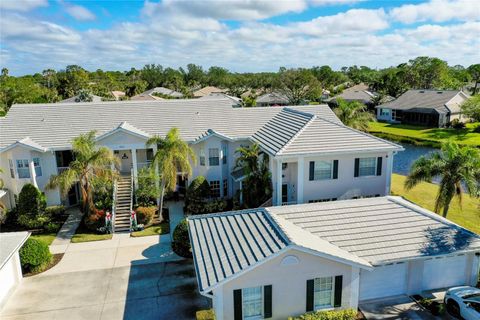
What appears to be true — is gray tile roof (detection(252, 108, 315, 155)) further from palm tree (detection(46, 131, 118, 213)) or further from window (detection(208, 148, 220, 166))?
palm tree (detection(46, 131, 118, 213))

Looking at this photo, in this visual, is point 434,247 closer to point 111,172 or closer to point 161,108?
point 111,172

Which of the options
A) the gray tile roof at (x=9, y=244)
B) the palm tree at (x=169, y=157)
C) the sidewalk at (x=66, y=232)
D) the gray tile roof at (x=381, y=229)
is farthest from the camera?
the palm tree at (x=169, y=157)

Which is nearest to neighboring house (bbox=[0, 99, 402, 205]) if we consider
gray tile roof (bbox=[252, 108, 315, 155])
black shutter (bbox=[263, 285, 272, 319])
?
gray tile roof (bbox=[252, 108, 315, 155])

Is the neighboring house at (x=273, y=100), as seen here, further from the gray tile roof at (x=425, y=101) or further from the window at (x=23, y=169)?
the window at (x=23, y=169)

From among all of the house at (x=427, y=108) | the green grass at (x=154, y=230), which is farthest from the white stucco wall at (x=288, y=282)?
the house at (x=427, y=108)

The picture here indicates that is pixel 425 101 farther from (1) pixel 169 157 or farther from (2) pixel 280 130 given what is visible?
(1) pixel 169 157

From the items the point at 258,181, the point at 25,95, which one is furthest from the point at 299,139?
the point at 25,95
